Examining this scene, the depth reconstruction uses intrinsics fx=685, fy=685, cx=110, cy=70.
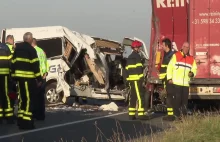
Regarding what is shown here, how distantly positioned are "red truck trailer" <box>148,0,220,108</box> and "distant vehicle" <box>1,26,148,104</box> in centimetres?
329

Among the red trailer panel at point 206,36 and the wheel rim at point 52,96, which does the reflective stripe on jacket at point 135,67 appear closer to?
the red trailer panel at point 206,36

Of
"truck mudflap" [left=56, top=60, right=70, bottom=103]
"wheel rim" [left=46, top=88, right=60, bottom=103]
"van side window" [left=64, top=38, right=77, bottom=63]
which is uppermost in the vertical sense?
"van side window" [left=64, top=38, right=77, bottom=63]

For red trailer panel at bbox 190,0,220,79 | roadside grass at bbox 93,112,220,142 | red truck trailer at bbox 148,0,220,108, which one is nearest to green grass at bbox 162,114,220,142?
roadside grass at bbox 93,112,220,142

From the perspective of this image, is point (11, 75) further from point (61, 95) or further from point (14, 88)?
point (61, 95)

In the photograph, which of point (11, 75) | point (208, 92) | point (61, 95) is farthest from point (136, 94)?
point (61, 95)

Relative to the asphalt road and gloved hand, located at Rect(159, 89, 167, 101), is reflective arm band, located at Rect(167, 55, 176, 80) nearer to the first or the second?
the asphalt road

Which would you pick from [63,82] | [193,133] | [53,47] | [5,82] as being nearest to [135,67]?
[5,82]

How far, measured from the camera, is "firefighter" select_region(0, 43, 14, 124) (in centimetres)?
1412

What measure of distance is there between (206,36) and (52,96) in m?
5.23

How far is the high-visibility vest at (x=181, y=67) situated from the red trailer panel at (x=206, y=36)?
6.58 feet

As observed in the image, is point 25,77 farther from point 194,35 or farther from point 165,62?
point 194,35

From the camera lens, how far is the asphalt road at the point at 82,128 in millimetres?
11988

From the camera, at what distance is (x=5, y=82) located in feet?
46.6

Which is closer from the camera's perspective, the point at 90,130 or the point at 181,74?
the point at 90,130
